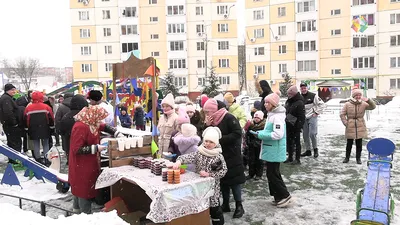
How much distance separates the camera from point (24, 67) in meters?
68.2

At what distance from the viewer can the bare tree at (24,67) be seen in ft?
222

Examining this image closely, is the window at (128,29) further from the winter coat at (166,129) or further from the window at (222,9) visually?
the winter coat at (166,129)

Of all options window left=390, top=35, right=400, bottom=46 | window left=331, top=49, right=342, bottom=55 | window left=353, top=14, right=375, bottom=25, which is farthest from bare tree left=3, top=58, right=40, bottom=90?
window left=390, top=35, right=400, bottom=46

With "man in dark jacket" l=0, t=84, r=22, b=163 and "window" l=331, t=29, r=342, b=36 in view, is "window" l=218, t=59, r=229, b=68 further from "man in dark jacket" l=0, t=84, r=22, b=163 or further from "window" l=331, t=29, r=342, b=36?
"man in dark jacket" l=0, t=84, r=22, b=163

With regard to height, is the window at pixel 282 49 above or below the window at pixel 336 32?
below

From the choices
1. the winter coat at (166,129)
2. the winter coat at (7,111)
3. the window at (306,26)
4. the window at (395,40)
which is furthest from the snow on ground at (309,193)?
the window at (306,26)

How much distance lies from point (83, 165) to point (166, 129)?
1.52m

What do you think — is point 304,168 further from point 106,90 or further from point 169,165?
point 106,90

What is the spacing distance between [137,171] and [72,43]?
43860 millimetres

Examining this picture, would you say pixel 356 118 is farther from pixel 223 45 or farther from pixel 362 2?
pixel 223 45

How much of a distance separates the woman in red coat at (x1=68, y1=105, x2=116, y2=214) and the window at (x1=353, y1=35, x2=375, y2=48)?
40062mm

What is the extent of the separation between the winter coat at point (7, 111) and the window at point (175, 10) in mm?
37151

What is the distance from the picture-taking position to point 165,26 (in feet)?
144

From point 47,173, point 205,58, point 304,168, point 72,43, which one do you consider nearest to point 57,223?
point 47,173
